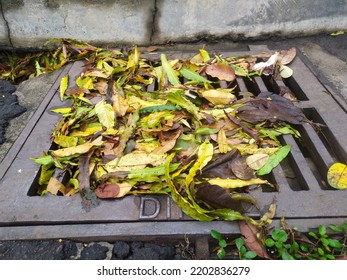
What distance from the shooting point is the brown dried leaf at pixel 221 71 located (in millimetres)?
1836

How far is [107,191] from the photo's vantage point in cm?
120

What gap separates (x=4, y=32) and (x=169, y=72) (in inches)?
48.7

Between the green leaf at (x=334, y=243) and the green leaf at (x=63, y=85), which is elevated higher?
the green leaf at (x=63, y=85)

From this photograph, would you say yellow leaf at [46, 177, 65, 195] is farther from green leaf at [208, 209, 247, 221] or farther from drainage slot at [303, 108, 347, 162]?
drainage slot at [303, 108, 347, 162]

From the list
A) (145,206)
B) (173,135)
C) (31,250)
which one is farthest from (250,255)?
(31,250)

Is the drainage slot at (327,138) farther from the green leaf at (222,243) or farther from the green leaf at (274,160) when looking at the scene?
the green leaf at (222,243)

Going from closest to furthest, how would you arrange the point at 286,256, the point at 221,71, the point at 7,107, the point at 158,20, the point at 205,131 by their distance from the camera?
the point at 286,256, the point at 205,131, the point at 7,107, the point at 221,71, the point at 158,20

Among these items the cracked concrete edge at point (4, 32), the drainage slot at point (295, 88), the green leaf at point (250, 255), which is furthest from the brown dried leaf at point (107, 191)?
the cracked concrete edge at point (4, 32)

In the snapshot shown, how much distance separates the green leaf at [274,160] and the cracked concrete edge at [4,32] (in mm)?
1947

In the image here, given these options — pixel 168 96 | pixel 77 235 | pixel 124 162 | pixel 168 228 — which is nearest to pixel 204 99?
pixel 168 96

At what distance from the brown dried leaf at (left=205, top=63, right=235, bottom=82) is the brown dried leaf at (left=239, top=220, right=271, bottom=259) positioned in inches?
37.7

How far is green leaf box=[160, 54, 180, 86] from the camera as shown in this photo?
1820mm

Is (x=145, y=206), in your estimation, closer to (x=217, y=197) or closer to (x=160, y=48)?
(x=217, y=197)
